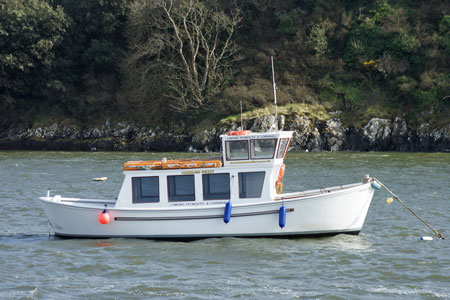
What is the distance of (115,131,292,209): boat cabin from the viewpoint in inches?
758

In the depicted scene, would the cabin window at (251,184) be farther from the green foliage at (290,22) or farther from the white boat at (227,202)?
the green foliage at (290,22)

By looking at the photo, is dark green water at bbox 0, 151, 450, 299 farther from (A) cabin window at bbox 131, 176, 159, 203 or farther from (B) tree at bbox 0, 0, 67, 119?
(B) tree at bbox 0, 0, 67, 119

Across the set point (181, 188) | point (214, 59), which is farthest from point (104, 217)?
point (214, 59)

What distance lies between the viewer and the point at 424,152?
4528 cm

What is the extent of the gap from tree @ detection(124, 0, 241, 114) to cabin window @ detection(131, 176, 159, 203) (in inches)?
1397

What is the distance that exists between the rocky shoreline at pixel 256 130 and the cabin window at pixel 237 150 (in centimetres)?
2255

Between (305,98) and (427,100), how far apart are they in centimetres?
938

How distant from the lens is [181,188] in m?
19.5

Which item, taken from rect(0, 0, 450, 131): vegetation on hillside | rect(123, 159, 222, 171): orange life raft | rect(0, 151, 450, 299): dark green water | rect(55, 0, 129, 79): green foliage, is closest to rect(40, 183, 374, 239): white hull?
rect(0, 151, 450, 299): dark green water

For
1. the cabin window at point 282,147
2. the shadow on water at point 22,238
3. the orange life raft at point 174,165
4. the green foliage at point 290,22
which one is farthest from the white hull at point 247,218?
the green foliage at point 290,22

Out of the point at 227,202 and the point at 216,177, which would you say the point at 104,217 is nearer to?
the point at 216,177

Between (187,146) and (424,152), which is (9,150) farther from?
(424,152)

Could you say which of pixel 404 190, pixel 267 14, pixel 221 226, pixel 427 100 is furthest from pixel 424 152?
pixel 221 226

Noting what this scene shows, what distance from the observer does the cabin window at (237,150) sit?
63.3ft
